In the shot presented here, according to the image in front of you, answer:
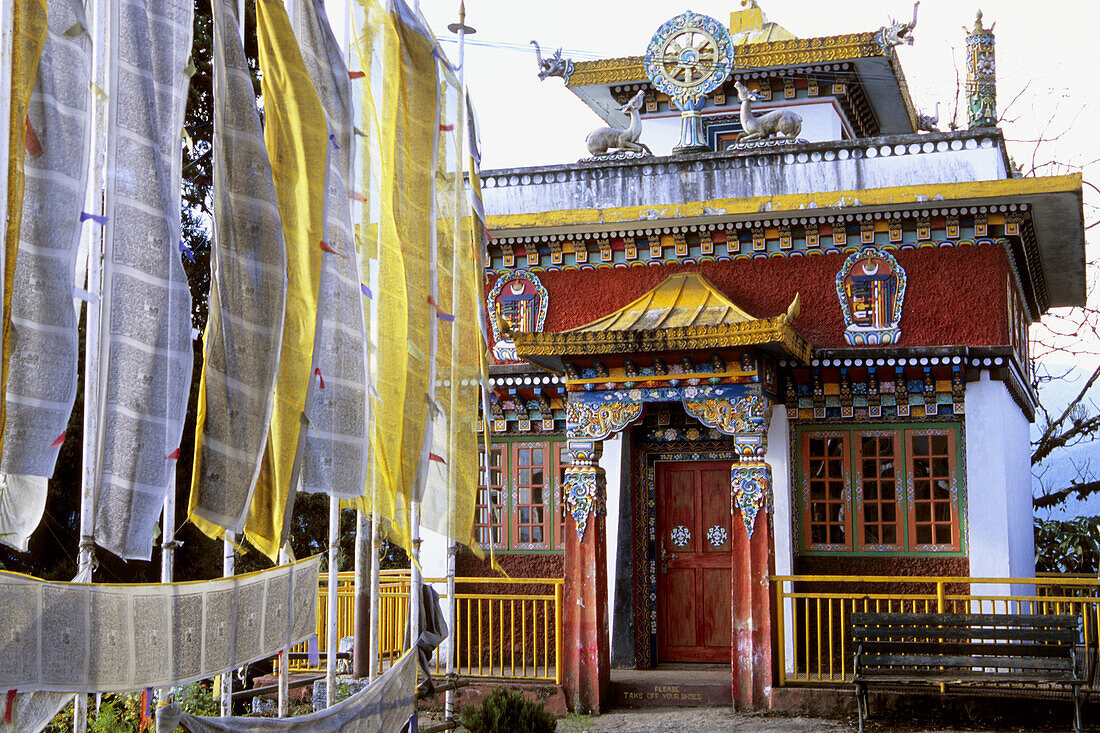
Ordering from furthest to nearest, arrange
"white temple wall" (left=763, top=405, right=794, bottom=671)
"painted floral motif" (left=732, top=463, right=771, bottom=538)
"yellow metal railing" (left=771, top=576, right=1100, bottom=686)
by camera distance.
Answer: "white temple wall" (left=763, top=405, right=794, bottom=671)
"painted floral motif" (left=732, top=463, right=771, bottom=538)
"yellow metal railing" (left=771, top=576, right=1100, bottom=686)

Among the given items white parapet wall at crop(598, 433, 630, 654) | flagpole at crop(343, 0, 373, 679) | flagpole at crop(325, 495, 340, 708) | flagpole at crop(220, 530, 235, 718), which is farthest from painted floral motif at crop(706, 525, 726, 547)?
flagpole at crop(220, 530, 235, 718)

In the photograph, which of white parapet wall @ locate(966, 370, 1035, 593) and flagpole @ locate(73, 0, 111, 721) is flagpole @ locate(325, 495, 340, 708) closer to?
flagpole @ locate(73, 0, 111, 721)

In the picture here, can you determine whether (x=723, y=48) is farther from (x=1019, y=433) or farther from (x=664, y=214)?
(x=1019, y=433)

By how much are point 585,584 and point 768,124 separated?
6.35m

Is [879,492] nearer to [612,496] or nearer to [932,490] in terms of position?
[932,490]

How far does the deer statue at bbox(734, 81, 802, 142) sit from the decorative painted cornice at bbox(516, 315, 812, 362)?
3.57 metres

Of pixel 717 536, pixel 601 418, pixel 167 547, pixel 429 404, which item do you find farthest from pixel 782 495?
pixel 167 547

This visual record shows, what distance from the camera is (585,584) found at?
1281 cm

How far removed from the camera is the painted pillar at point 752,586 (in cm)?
1224

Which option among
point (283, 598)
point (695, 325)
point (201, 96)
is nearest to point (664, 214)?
point (695, 325)

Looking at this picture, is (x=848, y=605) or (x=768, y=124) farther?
(x=768, y=124)

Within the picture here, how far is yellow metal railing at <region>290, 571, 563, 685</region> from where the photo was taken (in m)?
12.8

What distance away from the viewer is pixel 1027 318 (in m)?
17.6

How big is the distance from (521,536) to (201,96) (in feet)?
22.9
